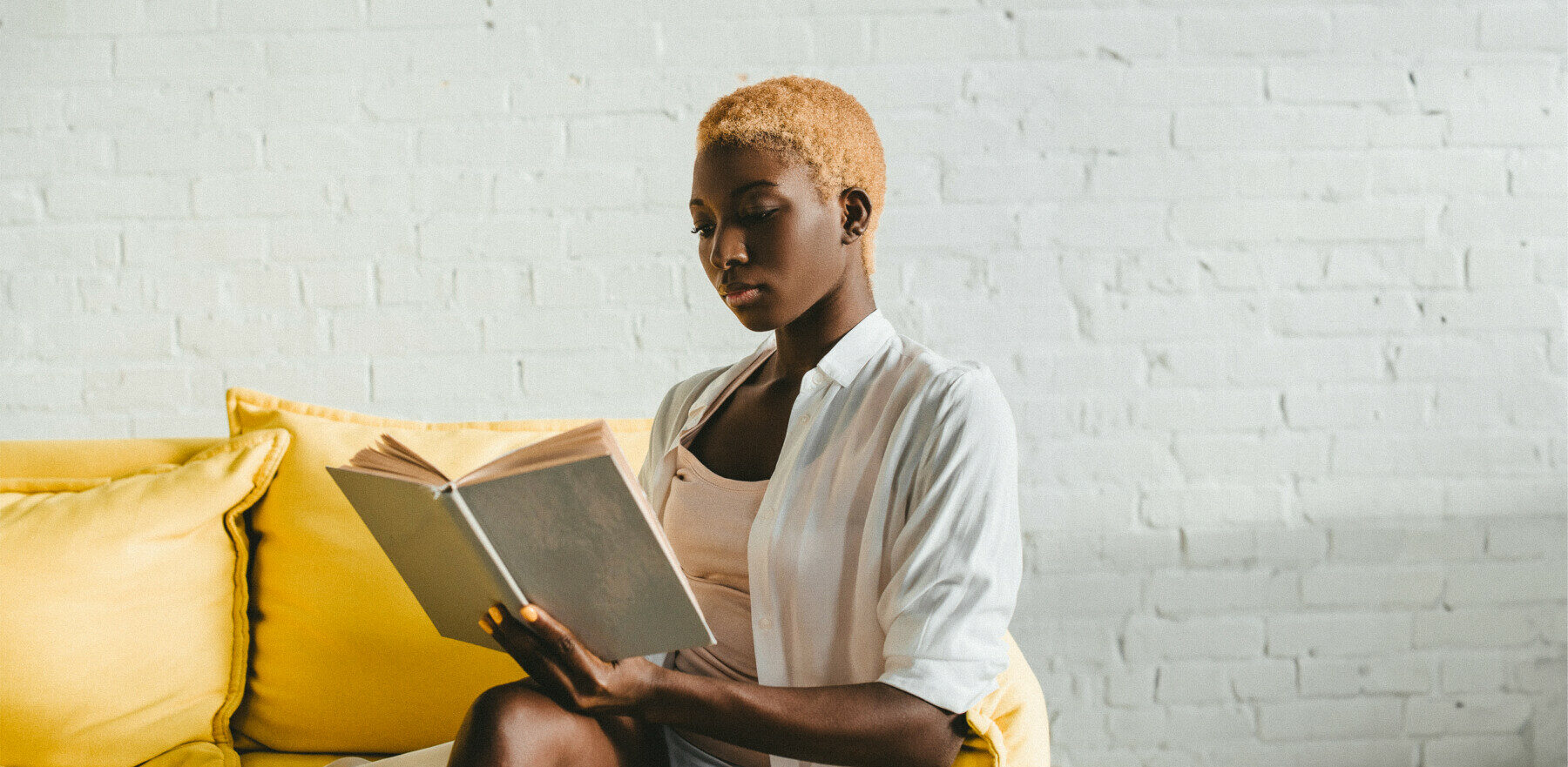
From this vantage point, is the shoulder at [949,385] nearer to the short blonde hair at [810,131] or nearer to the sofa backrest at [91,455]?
the short blonde hair at [810,131]

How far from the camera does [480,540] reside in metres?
0.75

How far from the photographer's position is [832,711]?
82 centimetres

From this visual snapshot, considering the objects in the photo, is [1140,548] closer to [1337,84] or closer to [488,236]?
[1337,84]

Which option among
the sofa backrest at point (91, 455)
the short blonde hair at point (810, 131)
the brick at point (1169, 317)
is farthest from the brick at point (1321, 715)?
the sofa backrest at point (91, 455)

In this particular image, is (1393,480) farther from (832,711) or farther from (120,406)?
(120,406)

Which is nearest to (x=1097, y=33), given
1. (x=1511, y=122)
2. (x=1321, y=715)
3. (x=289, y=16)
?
(x=1511, y=122)

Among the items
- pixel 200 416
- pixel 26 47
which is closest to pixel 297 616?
pixel 200 416

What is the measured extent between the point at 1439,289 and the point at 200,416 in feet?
7.16

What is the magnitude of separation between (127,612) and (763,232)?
0.96 m

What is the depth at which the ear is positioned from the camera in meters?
0.96

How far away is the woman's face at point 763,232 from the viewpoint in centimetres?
91

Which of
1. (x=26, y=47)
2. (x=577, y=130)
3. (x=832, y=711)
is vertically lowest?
(x=832, y=711)

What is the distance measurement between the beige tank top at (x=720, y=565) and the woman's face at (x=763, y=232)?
184mm

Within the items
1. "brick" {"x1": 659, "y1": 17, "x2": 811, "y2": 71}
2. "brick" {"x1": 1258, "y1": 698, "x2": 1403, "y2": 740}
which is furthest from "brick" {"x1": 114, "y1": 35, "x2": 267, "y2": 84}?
"brick" {"x1": 1258, "y1": 698, "x2": 1403, "y2": 740}
